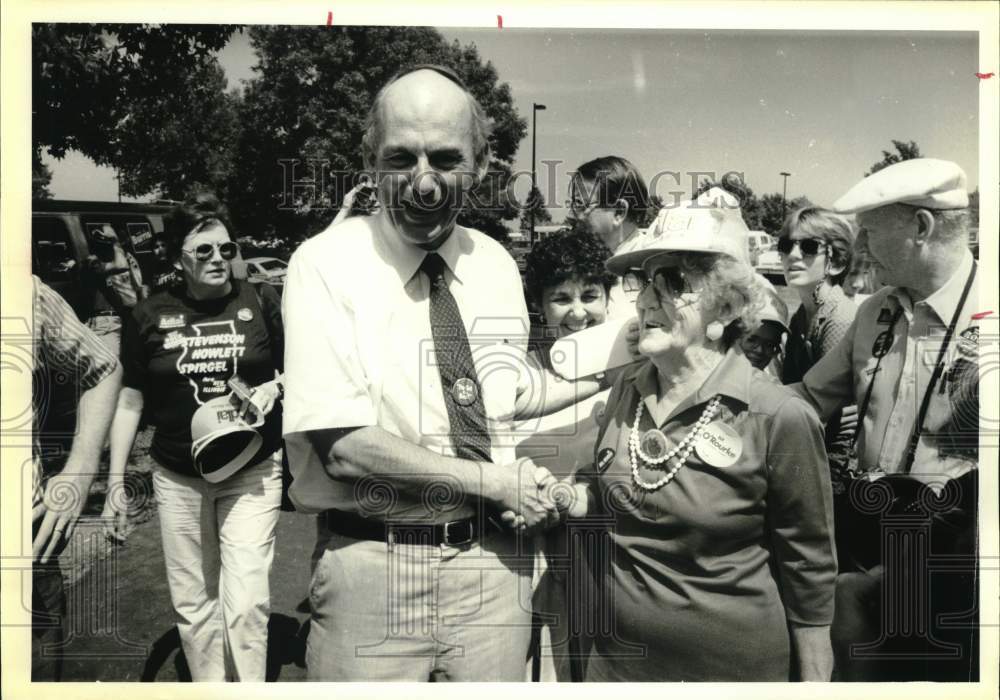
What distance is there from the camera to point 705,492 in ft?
9.93

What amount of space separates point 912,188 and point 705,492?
4.46 feet

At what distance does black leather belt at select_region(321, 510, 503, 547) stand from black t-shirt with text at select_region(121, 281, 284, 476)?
556 mm

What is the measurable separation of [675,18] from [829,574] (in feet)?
6.70

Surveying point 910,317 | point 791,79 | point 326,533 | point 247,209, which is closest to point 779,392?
point 910,317

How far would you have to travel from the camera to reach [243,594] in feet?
10.8

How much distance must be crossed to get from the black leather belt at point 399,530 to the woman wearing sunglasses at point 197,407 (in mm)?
251

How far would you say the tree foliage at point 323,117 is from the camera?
10.6ft

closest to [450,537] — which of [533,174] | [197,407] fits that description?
[197,407]

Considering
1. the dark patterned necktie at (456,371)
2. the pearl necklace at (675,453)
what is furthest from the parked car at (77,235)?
the pearl necklace at (675,453)

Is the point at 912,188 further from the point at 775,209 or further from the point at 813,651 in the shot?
the point at 813,651

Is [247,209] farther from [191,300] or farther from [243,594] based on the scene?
[243,594]

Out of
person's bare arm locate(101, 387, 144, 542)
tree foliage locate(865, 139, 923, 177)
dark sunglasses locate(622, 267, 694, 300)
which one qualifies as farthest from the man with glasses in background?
person's bare arm locate(101, 387, 144, 542)

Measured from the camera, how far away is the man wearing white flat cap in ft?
10.9

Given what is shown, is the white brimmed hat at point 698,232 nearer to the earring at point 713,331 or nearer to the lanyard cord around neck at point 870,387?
the earring at point 713,331
